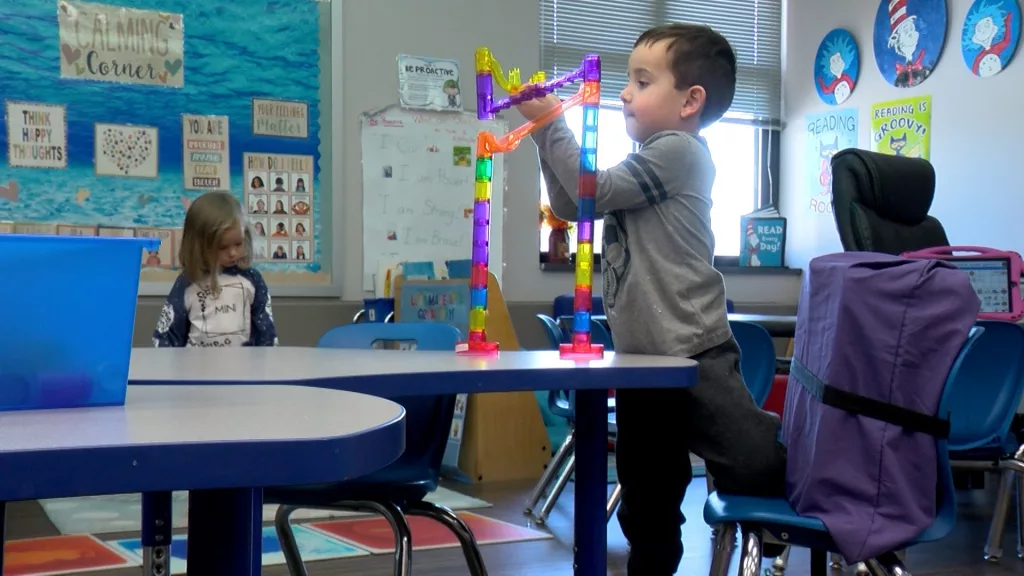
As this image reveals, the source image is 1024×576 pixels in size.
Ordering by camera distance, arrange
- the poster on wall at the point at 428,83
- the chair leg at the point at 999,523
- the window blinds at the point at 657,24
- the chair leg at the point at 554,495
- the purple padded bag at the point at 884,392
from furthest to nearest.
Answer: the window blinds at the point at 657,24
the poster on wall at the point at 428,83
the chair leg at the point at 554,495
the chair leg at the point at 999,523
the purple padded bag at the point at 884,392

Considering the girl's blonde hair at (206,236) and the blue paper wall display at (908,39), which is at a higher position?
the blue paper wall display at (908,39)

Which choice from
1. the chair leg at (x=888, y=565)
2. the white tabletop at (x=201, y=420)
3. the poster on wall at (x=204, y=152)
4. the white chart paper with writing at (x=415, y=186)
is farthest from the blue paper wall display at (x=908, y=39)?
the white tabletop at (x=201, y=420)

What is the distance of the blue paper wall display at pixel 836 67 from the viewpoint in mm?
5012

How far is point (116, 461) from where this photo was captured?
23.2 inches

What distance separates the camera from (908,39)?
4.67 m

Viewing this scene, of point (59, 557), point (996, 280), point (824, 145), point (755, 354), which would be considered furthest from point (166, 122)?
point (824, 145)

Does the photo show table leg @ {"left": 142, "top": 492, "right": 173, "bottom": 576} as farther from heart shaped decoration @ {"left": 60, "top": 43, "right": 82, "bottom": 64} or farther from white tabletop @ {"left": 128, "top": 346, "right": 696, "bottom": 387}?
heart shaped decoration @ {"left": 60, "top": 43, "right": 82, "bottom": 64}

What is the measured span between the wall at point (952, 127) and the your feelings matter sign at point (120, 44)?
3116 millimetres

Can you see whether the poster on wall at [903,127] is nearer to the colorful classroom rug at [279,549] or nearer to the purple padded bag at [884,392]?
the colorful classroom rug at [279,549]

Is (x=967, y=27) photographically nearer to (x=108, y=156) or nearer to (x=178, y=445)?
(x=108, y=156)

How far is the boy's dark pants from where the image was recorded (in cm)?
147

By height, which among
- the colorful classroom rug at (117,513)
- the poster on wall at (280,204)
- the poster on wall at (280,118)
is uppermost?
the poster on wall at (280,118)

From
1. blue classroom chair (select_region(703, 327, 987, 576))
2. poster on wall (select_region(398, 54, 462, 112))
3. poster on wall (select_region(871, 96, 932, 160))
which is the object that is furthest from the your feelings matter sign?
blue classroom chair (select_region(703, 327, 987, 576))

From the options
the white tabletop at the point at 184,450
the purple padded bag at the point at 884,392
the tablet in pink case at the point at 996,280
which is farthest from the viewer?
the tablet in pink case at the point at 996,280
